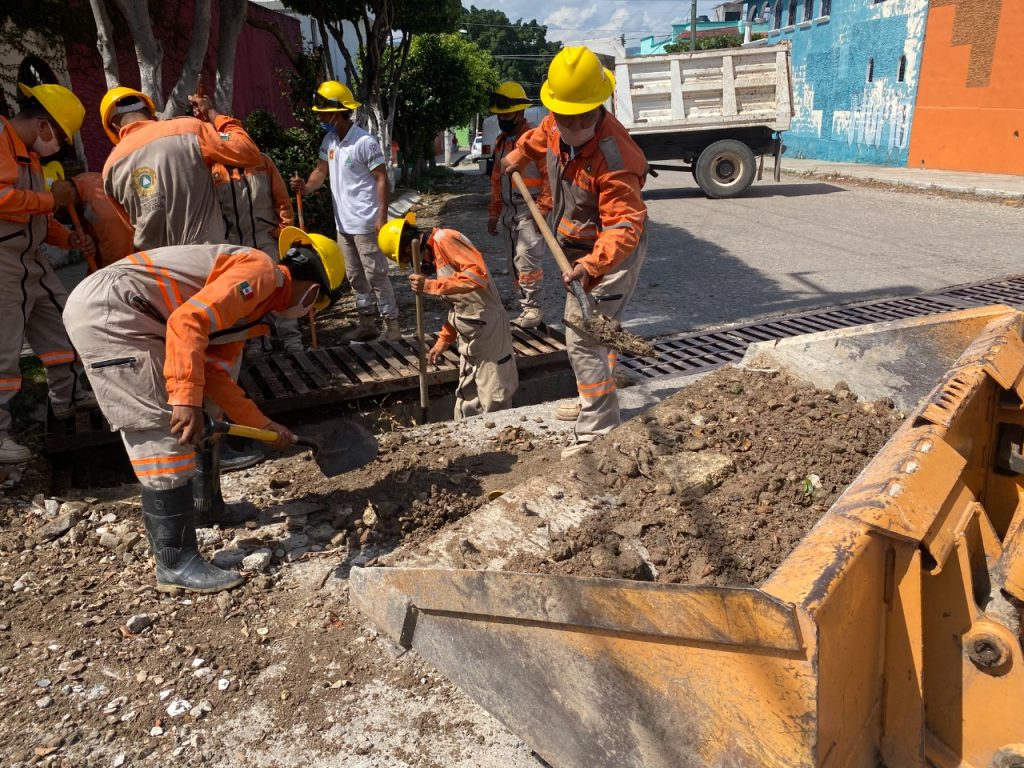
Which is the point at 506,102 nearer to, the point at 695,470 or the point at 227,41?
the point at 227,41

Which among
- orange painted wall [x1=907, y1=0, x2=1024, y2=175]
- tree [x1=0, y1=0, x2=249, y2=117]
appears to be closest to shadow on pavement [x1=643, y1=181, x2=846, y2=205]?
orange painted wall [x1=907, y1=0, x2=1024, y2=175]

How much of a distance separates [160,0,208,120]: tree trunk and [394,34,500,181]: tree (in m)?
13.5

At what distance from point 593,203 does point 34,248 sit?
2946mm

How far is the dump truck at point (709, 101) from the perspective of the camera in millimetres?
12531

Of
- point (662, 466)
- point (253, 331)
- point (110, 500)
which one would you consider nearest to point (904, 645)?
point (662, 466)

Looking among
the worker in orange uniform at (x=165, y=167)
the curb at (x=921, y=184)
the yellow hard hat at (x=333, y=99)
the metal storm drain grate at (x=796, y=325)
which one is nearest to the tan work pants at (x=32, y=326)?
the worker in orange uniform at (x=165, y=167)

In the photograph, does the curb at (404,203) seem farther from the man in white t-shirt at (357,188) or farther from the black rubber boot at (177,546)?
the black rubber boot at (177,546)

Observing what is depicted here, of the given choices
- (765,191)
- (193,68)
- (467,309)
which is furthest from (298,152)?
(765,191)

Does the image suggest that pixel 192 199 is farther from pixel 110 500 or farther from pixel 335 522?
pixel 335 522

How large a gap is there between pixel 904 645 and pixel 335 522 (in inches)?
88.8

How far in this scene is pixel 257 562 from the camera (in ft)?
9.82

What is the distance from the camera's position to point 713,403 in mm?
3355

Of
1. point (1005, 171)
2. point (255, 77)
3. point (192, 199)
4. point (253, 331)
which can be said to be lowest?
point (1005, 171)

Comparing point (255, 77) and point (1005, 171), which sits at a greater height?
point (255, 77)
